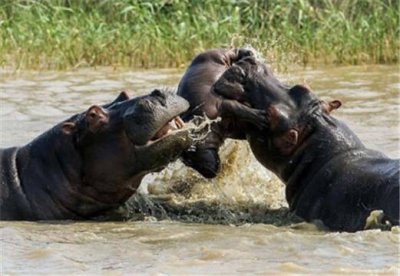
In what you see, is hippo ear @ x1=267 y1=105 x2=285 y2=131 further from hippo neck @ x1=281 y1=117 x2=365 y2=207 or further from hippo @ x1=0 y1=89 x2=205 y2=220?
hippo @ x1=0 y1=89 x2=205 y2=220

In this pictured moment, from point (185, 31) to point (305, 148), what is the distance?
7.79m

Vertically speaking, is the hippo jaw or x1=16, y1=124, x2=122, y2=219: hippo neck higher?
the hippo jaw

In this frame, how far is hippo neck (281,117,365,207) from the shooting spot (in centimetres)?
669

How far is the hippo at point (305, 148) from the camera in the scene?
650 centimetres

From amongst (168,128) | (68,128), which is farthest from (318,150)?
(68,128)

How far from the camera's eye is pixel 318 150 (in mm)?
6723

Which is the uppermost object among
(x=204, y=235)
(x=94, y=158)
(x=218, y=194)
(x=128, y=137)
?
(x=128, y=137)

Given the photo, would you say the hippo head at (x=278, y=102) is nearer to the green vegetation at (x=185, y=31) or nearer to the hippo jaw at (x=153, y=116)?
the hippo jaw at (x=153, y=116)

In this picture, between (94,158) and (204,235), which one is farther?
(94,158)

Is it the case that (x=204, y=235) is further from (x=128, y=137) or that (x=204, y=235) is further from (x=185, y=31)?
(x=185, y=31)

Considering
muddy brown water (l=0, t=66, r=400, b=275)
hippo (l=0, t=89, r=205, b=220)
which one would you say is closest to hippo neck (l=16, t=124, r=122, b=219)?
hippo (l=0, t=89, r=205, b=220)

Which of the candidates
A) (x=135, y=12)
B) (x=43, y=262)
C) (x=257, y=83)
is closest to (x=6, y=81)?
(x=135, y=12)

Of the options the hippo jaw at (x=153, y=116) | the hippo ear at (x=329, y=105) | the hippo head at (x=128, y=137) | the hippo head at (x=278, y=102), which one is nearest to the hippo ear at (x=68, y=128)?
the hippo head at (x=128, y=137)

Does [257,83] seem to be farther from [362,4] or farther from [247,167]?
[362,4]
